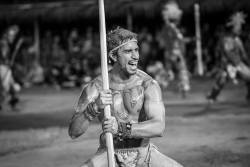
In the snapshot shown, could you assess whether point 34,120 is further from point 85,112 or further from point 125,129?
point 125,129

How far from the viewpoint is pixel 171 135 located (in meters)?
8.38

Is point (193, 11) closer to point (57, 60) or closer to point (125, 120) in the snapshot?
point (57, 60)

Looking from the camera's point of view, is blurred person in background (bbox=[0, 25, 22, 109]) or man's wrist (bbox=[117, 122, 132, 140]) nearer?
man's wrist (bbox=[117, 122, 132, 140])

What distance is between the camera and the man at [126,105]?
13.3 feet

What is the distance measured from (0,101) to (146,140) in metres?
9.94

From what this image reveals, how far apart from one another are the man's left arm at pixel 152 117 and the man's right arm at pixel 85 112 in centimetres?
34

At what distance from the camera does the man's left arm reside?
3916mm

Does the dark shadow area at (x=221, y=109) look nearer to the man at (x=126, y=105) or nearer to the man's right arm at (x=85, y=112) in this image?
the man at (x=126, y=105)

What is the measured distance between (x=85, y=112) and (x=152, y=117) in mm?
500

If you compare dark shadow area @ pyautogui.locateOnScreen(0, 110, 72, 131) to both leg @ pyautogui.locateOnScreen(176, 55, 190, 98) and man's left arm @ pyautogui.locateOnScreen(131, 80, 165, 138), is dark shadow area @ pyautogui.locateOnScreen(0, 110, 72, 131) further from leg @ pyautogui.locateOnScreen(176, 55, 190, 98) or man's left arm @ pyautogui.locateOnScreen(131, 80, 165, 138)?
man's left arm @ pyautogui.locateOnScreen(131, 80, 165, 138)

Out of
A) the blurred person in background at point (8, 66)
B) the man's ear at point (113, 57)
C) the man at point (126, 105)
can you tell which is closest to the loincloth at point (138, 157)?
the man at point (126, 105)

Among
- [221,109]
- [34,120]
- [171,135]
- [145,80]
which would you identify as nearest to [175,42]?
[221,109]

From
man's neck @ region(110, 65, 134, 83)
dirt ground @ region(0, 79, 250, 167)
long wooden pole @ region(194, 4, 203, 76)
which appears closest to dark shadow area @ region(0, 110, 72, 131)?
dirt ground @ region(0, 79, 250, 167)

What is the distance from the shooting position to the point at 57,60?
20.8 meters
